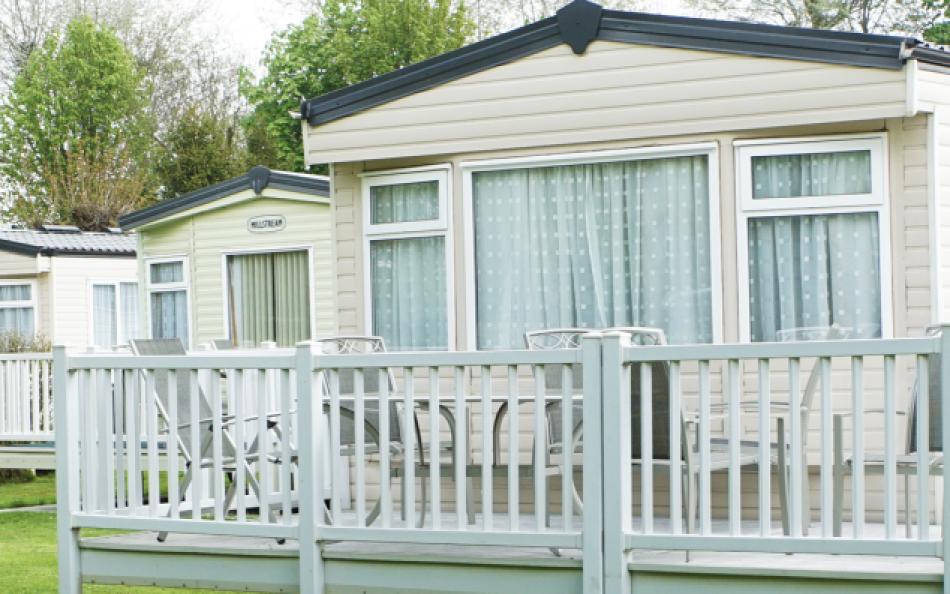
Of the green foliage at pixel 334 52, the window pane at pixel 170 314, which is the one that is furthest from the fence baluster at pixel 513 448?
the green foliage at pixel 334 52

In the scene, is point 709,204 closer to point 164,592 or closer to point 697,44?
point 697,44

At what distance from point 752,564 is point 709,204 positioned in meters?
2.73

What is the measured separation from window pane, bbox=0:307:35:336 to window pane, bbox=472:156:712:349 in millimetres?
11615

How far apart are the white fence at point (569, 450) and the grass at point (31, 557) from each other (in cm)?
120

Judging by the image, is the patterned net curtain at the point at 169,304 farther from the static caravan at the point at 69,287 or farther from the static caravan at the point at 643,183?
the static caravan at the point at 643,183

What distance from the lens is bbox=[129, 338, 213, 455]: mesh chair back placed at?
5.99m

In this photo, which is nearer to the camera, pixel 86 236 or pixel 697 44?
pixel 697 44

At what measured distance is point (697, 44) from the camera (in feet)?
22.6

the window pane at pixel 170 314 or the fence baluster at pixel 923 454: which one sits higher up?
the window pane at pixel 170 314

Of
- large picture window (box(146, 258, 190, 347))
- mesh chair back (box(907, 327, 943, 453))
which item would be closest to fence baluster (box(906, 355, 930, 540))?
mesh chair back (box(907, 327, 943, 453))

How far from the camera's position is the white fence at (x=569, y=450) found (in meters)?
4.36

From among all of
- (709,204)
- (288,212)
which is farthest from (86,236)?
(709,204)

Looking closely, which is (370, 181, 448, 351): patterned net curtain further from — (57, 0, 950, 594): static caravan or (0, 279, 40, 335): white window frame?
(0, 279, 40, 335): white window frame

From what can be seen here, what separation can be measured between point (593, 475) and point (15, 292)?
14.6m
